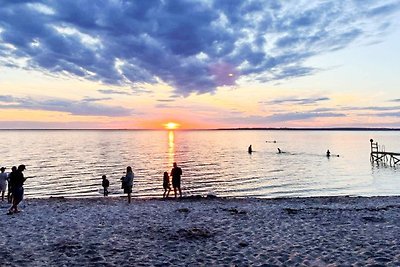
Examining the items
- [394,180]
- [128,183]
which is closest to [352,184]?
[394,180]

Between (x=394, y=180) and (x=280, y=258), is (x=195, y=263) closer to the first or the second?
(x=280, y=258)

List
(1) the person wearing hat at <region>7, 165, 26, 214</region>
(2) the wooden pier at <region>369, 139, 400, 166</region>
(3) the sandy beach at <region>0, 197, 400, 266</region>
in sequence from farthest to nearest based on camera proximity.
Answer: (2) the wooden pier at <region>369, 139, 400, 166</region>, (1) the person wearing hat at <region>7, 165, 26, 214</region>, (3) the sandy beach at <region>0, 197, 400, 266</region>

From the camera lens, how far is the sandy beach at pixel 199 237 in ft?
34.6

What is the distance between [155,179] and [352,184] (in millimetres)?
25185

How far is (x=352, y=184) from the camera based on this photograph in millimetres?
43625

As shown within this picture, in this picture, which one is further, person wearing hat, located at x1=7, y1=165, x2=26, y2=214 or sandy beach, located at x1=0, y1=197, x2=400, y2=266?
person wearing hat, located at x1=7, y1=165, x2=26, y2=214

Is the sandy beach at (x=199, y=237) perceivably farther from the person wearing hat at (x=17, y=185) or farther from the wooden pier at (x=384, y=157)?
the wooden pier at (x=384, y=157)

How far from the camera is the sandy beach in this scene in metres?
10.5

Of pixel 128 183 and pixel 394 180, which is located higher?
pixel 128 183

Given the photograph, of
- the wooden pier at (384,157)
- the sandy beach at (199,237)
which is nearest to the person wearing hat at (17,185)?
the sandy beach at (199,237)

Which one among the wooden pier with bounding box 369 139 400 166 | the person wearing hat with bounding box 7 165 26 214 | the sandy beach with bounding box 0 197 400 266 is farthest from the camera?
the wooden pier with bounding box 369 139 400 166

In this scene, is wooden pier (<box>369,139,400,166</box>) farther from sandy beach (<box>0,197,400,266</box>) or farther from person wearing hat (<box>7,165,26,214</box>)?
person wearing hat (<box>7,165,26,214</box>)

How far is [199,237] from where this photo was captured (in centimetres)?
1305

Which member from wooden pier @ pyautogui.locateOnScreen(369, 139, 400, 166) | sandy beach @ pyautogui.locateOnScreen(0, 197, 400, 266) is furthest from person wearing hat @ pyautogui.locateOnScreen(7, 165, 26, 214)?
wooden pier @ pyautogui.locateOnScreen(369, 139, 400, 166)
